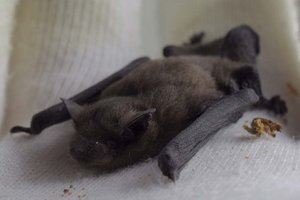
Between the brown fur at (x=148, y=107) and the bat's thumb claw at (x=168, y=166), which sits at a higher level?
the brown fur at (x=148, y=107)

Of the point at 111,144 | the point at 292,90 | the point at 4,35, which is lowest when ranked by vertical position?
the point at 292,90

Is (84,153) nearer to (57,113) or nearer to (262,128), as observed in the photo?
(57,113)

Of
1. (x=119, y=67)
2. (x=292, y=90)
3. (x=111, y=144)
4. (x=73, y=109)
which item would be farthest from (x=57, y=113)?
(x=292, y=90)

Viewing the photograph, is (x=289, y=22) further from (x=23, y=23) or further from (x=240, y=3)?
(x=23, y=23)

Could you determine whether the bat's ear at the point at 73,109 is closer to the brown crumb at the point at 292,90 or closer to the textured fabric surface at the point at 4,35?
the textured fabric surface at the point at 4,35

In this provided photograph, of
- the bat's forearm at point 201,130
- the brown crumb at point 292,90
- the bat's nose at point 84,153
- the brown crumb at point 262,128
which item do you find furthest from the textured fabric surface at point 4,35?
the brown crumb at point 292,90

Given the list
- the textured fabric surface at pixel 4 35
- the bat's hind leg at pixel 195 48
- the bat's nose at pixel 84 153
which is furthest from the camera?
the bat's hind leg at pixel 195 48

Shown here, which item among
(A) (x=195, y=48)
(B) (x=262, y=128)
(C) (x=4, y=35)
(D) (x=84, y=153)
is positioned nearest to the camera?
(D) (x=84, y=153)
